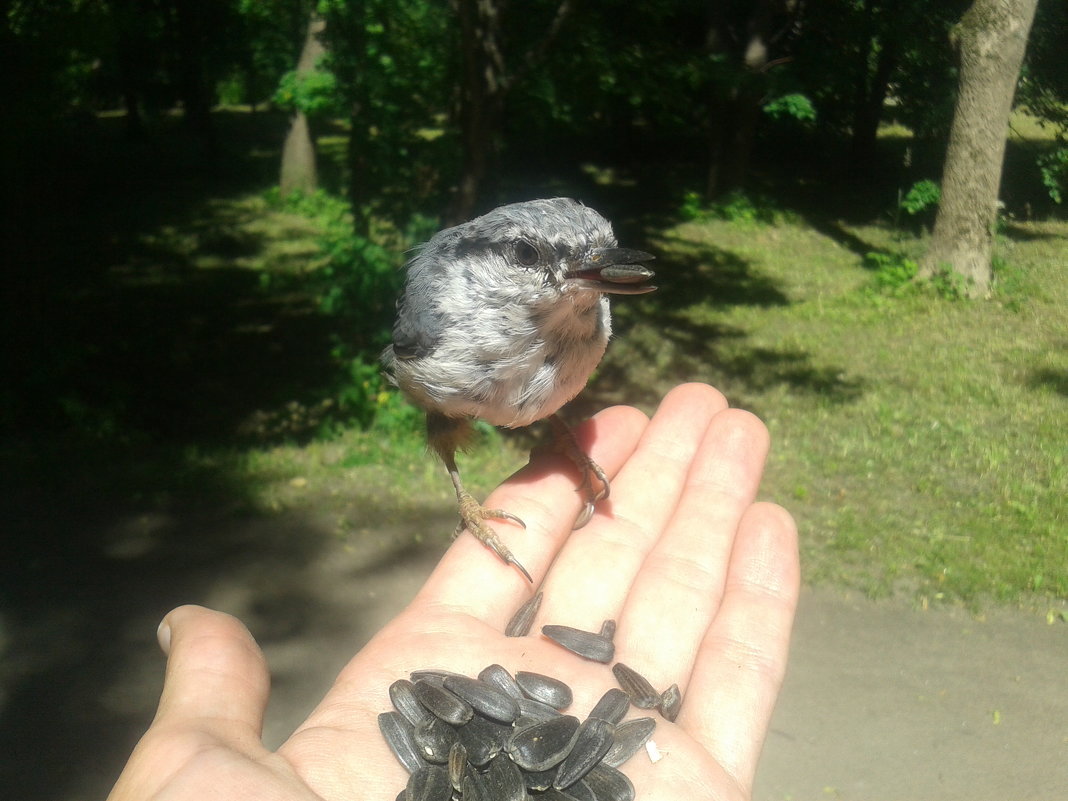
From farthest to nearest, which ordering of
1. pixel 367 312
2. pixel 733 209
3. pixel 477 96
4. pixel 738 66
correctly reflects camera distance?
1. pixel 733 209
2. pixel 738 66
3. pixel 367 312
4. pixel 477 96

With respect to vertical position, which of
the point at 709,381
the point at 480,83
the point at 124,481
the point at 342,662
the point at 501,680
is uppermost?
the point at 480,83

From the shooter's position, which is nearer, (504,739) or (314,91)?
(504,739)

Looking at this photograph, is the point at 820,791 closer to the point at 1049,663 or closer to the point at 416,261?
the point at 1049,663

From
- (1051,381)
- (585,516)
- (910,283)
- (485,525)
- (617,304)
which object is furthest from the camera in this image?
(910,283)

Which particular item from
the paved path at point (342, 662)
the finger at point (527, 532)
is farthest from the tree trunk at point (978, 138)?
the finger at point (527, 532)

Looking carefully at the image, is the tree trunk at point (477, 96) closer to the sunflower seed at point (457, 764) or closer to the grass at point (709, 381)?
the grass at point (709, 381)

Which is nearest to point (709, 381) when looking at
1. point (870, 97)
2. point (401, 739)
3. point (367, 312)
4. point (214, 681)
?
point (367, 312)

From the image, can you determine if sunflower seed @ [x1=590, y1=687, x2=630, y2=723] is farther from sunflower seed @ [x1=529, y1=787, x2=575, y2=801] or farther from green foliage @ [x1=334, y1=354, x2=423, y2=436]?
green foliage @ [x1=334, y1=354, x2=423, y2=436]

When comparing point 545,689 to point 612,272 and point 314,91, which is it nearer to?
point 612,272
